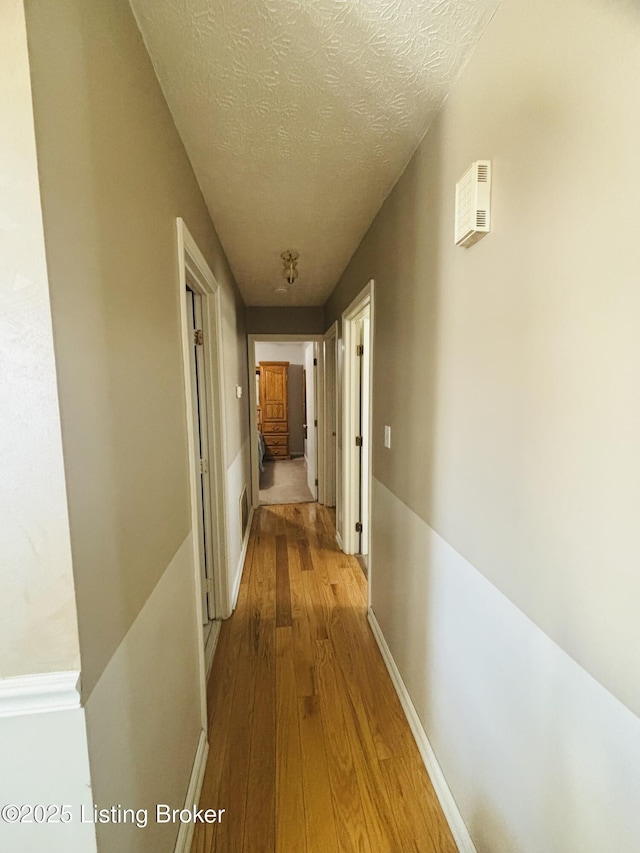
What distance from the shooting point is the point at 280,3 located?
0.85 m

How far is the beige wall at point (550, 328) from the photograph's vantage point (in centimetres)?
61

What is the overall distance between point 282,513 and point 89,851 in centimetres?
357

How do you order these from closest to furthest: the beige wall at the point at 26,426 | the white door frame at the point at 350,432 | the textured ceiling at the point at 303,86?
the beige wall at the point at 26,426 → the textured ceiling at the point at 303,86 → the white door frame at the point at 350,432

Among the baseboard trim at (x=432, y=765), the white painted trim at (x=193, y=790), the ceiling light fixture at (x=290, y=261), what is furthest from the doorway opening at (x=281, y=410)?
the white painted trim at (x=193, y=790)

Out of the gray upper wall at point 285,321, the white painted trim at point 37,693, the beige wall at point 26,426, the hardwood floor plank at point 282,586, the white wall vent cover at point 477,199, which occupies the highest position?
the gray upper wall at point 285,321

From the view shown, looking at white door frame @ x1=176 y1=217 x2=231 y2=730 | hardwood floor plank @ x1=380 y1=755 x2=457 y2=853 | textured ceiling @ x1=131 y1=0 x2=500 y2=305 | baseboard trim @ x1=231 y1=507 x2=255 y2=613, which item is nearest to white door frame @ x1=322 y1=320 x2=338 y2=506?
baseboard trim @ x1=231 y1=507 x2=255 y2=613

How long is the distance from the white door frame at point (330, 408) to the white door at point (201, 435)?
1582 millimetres

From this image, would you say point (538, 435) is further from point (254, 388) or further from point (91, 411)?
point (254, 388)

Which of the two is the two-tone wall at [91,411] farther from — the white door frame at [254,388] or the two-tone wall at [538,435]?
the white door frame at [254,388]

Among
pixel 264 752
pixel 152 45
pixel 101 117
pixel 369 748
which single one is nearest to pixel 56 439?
pixel 101 117

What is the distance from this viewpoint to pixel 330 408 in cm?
388

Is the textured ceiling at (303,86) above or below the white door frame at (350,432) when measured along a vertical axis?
above

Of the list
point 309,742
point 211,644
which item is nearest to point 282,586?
point 211,644

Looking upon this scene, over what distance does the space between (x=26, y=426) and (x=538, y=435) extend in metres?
1.00
